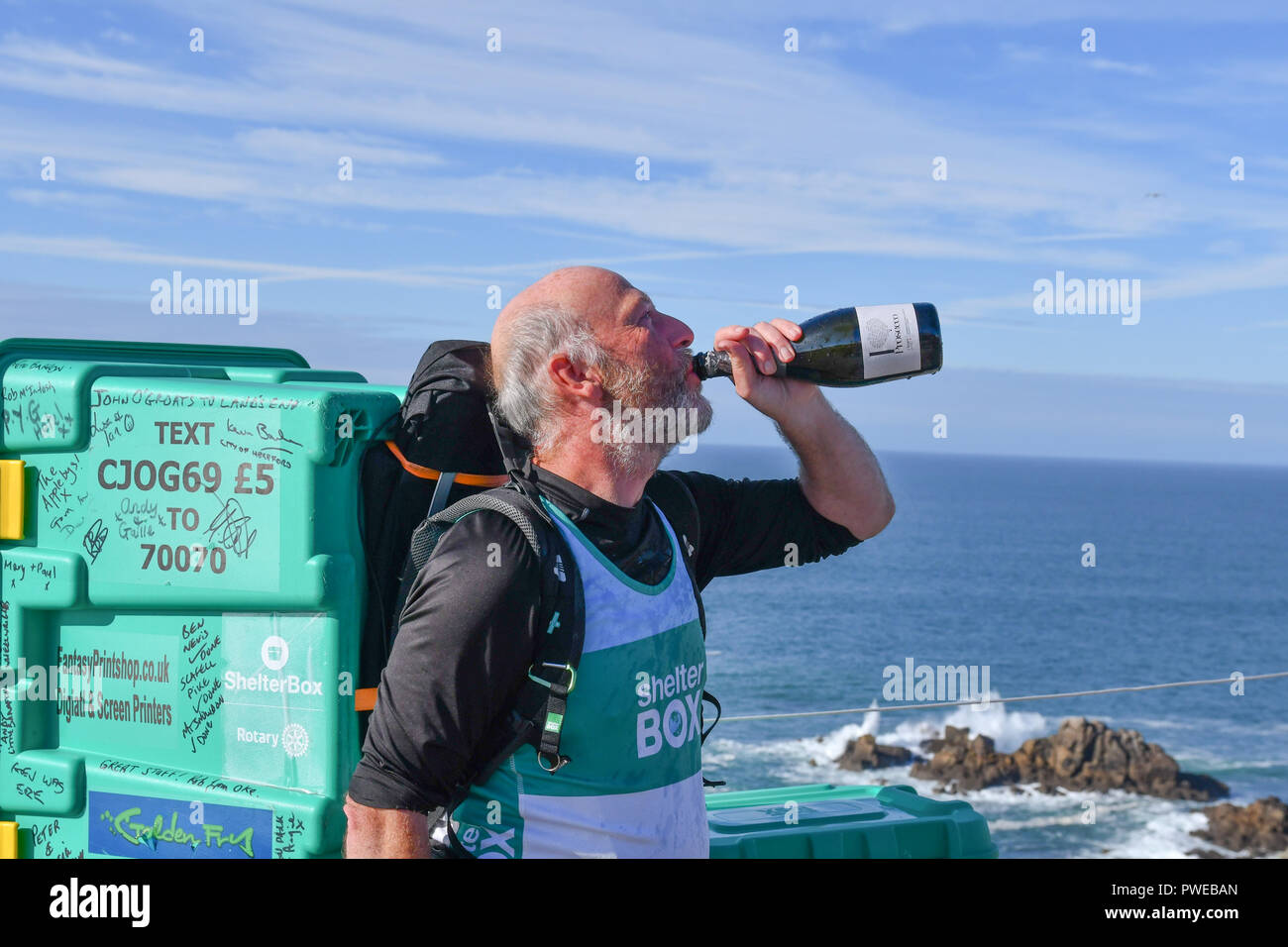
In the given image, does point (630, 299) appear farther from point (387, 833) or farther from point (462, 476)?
point (387, 833)

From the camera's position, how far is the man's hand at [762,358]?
2.97 meters

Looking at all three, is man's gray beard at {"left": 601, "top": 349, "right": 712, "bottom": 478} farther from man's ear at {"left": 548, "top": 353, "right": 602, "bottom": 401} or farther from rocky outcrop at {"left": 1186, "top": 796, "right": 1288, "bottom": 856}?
rocky outcrop at {"left": 1186, "top": 796, "right": 1288, "bottom": 856}

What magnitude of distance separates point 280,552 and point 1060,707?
6909 cm

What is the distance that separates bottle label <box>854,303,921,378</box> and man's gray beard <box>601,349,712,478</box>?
2.23 ft

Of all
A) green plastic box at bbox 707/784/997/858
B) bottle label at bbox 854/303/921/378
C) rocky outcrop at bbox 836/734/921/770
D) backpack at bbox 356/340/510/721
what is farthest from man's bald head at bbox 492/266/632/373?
rocky outcrop at bbox 836/734/921/770

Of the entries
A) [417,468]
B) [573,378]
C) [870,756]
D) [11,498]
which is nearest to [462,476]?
[417,468]

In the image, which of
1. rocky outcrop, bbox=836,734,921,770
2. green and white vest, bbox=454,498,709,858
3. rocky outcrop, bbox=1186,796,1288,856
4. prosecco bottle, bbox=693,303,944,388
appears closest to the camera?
green and white vest, bbox=454,498,709,858

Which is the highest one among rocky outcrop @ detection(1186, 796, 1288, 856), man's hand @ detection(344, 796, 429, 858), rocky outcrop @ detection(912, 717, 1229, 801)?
man's hand @ detection(344, 796, 429, 858)

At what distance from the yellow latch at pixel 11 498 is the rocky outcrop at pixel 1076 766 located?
46.9 meters

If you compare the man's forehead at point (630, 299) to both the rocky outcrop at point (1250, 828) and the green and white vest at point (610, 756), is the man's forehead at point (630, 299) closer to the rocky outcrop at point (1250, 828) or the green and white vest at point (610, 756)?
the green and white vest at point (610, 756)

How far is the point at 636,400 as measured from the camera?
8.94 ft

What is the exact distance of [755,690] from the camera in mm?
64938

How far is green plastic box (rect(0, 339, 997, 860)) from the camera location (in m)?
2.85
